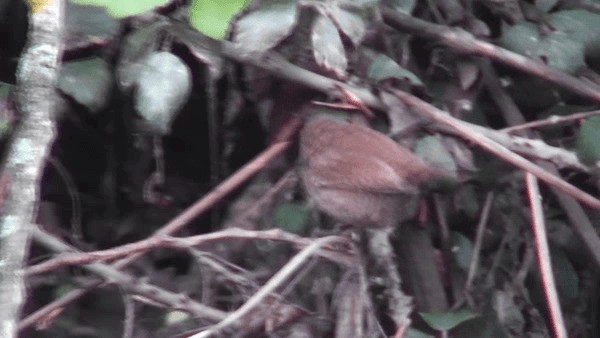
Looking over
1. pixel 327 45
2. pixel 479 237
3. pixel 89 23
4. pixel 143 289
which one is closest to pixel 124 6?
pixel 89 23

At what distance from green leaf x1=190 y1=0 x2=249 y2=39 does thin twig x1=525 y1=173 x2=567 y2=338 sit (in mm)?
512

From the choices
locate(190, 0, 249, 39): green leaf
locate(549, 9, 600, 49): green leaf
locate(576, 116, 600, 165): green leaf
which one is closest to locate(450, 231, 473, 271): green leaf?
locate(576, 116, 600, 165): green leaf

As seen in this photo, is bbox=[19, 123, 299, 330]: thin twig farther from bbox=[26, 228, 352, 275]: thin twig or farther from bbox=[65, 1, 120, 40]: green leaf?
bbox=[65, 1, 120, 40]: green leaf

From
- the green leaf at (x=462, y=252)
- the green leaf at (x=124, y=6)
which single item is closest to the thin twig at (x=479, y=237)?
the green leaf at (x=462, y=252)

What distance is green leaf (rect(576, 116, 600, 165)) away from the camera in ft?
4.65

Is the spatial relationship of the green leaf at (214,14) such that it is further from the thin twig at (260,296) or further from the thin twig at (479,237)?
the thin twig at (479,237)

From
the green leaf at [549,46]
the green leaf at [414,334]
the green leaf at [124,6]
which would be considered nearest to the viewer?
the green leaf at [124,6]

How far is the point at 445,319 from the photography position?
4.64 feet

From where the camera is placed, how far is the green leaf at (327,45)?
4.10ft

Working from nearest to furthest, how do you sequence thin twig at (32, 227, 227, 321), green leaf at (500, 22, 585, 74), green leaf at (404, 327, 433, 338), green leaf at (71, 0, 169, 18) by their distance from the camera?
1. green leaf at (71, 0, 169, 18)
2. thin twig at (32, 227, 227, 321)
3. green leaf at (404, 327, 433, 338)
4. green leaf at (500, 22, 585, 74)

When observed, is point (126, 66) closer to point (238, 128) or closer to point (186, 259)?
point (238, 128)

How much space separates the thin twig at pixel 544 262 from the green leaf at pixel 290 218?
36 centimetres

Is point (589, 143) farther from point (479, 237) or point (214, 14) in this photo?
point (214, 14)

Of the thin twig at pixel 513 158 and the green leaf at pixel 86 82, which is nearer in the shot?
the green leaf at pixel 86 82
